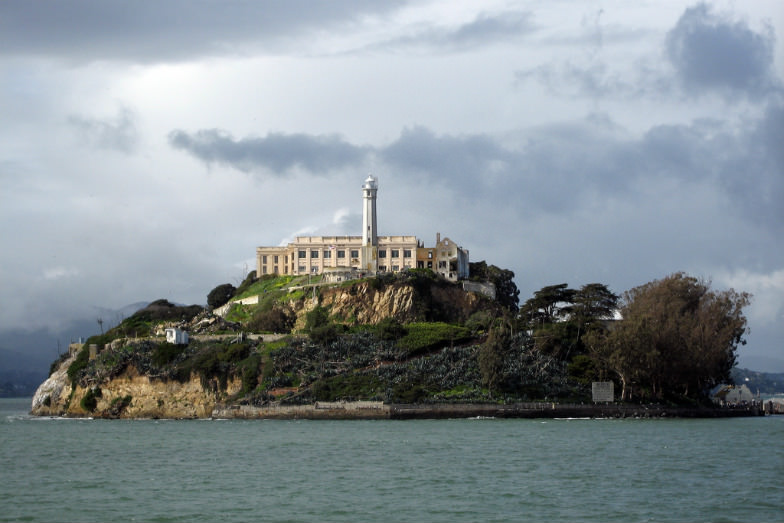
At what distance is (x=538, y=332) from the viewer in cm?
11188

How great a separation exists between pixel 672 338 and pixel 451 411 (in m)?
21.5

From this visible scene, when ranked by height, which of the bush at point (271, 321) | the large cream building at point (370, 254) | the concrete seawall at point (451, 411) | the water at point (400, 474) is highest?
the large cream building at point (370, 254)

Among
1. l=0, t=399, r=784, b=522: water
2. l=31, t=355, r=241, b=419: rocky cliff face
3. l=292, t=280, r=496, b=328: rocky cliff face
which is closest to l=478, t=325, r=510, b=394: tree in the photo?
l=0, t=399, r=784, b=522: water

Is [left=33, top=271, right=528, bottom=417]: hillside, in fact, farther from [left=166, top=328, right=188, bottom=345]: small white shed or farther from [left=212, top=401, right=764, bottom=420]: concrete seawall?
[left=212, top=401, right=764, bottom=420]: concrete seawall

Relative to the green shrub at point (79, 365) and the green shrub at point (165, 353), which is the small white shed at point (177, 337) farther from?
the green shrub at point (79, 365)

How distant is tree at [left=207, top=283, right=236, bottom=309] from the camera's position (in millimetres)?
146125

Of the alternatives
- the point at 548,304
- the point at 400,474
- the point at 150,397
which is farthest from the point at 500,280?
the point at 400,474

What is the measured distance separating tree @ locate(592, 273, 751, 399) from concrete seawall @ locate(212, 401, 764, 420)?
12.3ft

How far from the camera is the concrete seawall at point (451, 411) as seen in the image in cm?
9731

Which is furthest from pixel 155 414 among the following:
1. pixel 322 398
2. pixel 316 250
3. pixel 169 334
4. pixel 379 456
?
pixel 379 456

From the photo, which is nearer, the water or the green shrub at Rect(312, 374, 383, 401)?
the water

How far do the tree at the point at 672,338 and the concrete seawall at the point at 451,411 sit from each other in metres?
3.74

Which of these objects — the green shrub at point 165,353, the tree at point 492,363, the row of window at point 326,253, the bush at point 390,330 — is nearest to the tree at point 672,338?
the tree at point 492,363

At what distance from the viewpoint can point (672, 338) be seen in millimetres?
102500
